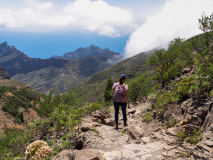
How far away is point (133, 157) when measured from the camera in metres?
5.26

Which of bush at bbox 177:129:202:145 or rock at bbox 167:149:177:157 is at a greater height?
bush at bbox 177:129:202:145

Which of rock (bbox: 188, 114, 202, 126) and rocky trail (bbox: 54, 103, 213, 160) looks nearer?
rocky trail (bbox: 54, 103, 213, 160)

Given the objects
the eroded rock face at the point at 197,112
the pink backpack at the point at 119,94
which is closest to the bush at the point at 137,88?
the pink backpack at the point at 119,94

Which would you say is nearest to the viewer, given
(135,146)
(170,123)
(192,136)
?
(192,136)

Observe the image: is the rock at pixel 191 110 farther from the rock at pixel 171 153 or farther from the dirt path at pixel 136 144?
the rock at pixel 171 153

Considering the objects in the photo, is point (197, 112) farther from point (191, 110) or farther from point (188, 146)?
point (188, 146)

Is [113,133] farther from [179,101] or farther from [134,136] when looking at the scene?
[179,101]

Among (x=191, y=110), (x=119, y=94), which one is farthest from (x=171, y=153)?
(x=119, y=94)

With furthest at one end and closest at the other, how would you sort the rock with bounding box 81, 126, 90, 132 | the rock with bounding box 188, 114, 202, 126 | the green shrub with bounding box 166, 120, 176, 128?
1. the rock with bounding box 81, 126, 90, 132
2. the green shrub with bounding box 166, 120, 176, 128
3. the rock with bounding box 188, 114, 202, 126

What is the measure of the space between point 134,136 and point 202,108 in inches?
126

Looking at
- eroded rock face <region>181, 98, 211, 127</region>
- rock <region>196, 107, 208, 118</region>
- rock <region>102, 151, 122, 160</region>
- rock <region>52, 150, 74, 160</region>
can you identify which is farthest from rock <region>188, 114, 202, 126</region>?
rock <region>52, 150, 74, 160</region>

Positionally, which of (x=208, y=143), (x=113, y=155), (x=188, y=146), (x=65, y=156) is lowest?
(x=113, y=155)

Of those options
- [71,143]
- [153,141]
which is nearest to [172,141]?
[153,141]

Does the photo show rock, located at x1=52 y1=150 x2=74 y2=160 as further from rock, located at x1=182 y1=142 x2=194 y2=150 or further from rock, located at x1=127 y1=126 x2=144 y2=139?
rock, located at x1=182 y1=142 x2=194 y2=150
